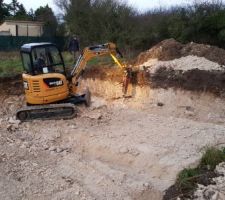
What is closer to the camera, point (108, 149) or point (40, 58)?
point (108, 149)

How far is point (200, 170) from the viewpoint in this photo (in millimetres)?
8516

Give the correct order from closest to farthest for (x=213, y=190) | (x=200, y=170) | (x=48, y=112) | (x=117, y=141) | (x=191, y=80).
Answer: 1. (x=213, y=190)
2. (x=200, y=170)
3. (x=117, y=141)
4. (x=48, y=112)
5. (x=191, y=80)

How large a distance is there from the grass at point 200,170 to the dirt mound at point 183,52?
548cm

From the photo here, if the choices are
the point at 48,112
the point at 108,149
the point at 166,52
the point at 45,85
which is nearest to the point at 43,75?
the point at 45,85

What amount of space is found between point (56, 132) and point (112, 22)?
16.3 metres

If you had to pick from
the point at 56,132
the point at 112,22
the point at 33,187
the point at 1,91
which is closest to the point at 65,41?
the point at 112,22

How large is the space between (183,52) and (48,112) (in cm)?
469

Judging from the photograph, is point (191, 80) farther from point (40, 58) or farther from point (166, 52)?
point (40, 58)

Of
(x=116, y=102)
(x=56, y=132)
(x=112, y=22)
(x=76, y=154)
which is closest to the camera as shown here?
(x=76, y=154)

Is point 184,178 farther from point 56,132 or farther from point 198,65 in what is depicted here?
point 198,65

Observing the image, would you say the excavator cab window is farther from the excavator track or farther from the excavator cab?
the excavator track

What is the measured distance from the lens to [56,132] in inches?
470

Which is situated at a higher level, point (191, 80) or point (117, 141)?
point (191, 80)

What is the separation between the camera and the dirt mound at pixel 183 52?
1427 centimetres
